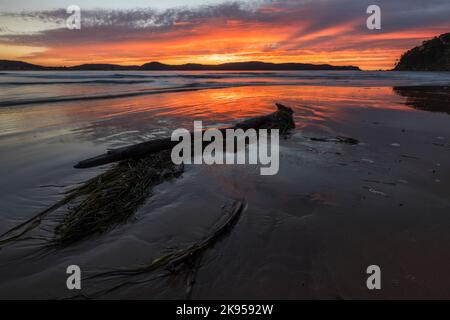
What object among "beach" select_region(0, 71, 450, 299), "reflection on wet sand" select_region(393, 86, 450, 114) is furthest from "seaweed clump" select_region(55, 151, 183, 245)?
"reflection on wet sand" select_region(393, 86, 450, 114)

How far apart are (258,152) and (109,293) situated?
4.48m

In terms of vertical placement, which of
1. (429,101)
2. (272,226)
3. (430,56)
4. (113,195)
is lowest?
(272,226)

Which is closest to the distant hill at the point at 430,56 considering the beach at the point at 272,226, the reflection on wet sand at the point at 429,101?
the reflection on wet sand at the point at 429,101

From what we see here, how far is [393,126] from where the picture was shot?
29.7 feet

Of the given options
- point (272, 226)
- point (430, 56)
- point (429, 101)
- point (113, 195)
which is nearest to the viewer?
point (272, 226)

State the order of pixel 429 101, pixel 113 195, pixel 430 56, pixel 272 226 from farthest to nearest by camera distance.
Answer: pixel 430 56
pixel 429 101
pixel 113 195
pixel 272 226

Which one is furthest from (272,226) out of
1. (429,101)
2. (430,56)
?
(430,56)

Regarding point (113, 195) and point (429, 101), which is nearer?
point (113, 195)

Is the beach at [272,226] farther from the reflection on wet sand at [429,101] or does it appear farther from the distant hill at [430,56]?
the distant hill at [430,56]

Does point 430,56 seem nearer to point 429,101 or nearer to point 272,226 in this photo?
point 429,101

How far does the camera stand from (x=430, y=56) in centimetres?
10144

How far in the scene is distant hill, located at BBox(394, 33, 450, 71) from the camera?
9570 cm

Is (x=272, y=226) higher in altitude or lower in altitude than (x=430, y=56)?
lower
